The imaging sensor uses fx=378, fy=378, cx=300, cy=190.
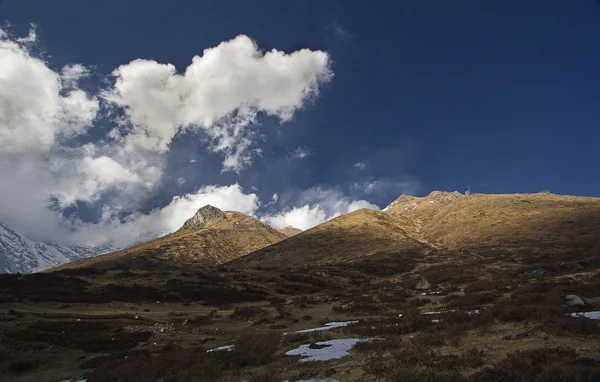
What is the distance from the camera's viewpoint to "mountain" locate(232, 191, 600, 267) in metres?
112

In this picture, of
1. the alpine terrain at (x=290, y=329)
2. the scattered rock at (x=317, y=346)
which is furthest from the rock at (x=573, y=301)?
the scattered rock at (x=317, y=346)

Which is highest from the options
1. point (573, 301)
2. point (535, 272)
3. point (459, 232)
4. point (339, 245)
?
point (339, 245)

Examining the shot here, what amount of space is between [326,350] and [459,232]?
14075 cm

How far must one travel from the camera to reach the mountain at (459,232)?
112000 mm

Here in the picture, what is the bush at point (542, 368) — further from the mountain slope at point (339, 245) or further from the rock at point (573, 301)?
the mountain slope at point (339, 245)

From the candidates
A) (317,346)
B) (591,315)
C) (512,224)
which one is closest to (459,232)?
(512,224)

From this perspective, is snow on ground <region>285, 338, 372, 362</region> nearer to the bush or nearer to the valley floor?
the valley floor

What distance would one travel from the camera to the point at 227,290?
56750 millimetres

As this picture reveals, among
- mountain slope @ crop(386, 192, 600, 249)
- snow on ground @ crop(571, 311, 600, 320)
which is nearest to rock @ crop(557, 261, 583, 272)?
snow on ground @ crop(571, 311, 600, 320)

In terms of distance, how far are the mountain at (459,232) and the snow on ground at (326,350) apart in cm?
9141

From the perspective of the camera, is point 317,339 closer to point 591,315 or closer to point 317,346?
point 317,346

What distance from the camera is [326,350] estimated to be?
56.1 ft

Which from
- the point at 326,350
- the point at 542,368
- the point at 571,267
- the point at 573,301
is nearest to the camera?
the point at 542,368

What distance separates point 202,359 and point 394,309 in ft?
68.5
